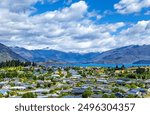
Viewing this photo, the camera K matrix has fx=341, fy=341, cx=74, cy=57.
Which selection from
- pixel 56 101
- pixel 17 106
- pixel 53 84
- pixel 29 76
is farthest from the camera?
pixel 29 76

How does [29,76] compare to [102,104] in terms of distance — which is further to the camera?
[29,76]

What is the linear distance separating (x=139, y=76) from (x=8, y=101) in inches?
5706

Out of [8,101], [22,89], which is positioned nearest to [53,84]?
[22,89]

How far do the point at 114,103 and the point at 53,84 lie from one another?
3913 inches

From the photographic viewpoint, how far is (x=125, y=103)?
39.0 metres

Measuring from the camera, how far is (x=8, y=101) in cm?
4056

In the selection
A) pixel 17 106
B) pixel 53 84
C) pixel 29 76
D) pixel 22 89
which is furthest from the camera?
pixel 29 76

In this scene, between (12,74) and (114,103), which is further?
(12,74)

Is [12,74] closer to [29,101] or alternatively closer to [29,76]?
[29,76]

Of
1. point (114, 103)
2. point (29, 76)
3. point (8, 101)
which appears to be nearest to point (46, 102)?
point (8, 101)

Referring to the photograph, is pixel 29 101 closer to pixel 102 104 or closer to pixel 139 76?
pixel 102 104

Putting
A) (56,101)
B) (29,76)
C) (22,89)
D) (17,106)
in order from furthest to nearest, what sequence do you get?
1. (29,76)
2. (22,89)
3. (56,101)
4. (17,106)

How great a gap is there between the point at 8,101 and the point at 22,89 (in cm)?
7719

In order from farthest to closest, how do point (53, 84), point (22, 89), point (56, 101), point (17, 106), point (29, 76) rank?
point (29, 76) → point (53, 84) → point (22, 89) → point (56, 101) → point (17, 106)
